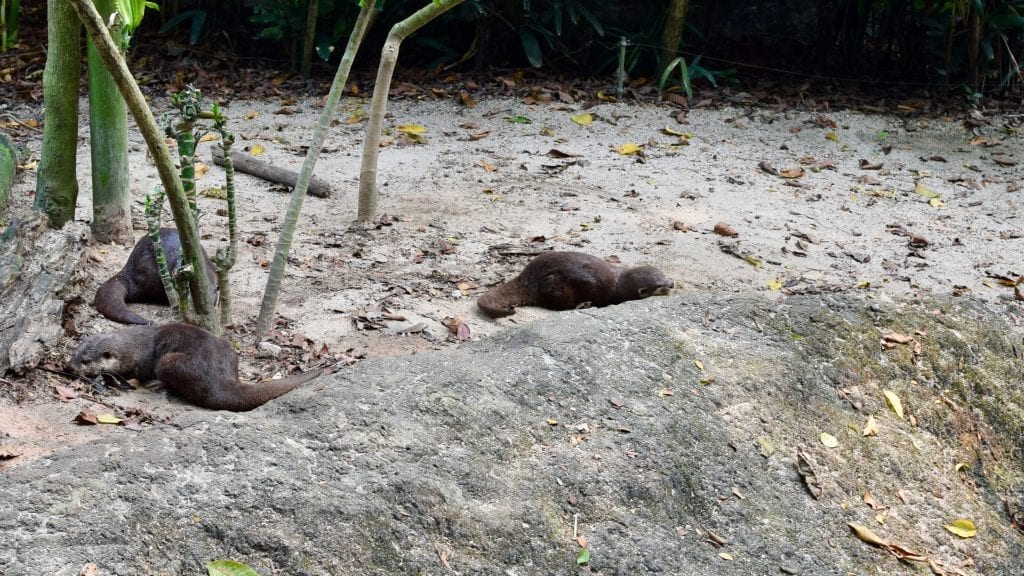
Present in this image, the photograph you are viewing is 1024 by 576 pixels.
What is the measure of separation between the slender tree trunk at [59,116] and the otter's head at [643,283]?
2639 millimetres

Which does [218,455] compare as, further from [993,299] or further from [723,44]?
[723,44]

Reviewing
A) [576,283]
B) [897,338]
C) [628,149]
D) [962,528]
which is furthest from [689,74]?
[962,528]

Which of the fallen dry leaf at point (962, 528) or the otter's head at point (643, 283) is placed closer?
the fallen dry leaf at point (962, 528)

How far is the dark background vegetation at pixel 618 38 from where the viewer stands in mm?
9078

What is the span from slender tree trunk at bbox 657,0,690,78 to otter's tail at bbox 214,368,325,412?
20.8 feet

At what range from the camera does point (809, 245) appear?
5945mm

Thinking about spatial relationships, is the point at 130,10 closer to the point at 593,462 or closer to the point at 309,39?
the point at 593,462

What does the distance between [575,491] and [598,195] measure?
372 centimetres

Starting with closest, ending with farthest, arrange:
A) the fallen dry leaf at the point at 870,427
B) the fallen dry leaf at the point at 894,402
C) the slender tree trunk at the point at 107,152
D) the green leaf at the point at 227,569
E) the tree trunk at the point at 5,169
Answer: the green leaf at the point at 227,569
the fallen dry leaf at the point at 870,427
the fallen dry leaf at the point at 894,402
the slender tree trunk at the point at 107,152
the tree trunk at the point at 5,169

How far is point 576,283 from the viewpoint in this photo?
5.04 m

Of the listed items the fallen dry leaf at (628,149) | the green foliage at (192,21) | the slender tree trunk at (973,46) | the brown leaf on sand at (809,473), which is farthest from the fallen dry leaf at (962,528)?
the green foliage at (192,21)

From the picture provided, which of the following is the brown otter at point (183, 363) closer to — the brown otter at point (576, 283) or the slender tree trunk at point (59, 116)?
the slender tree trunk at point (59, 116)

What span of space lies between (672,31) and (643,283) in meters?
4.66

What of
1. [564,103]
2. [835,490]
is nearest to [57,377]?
[835,490]
